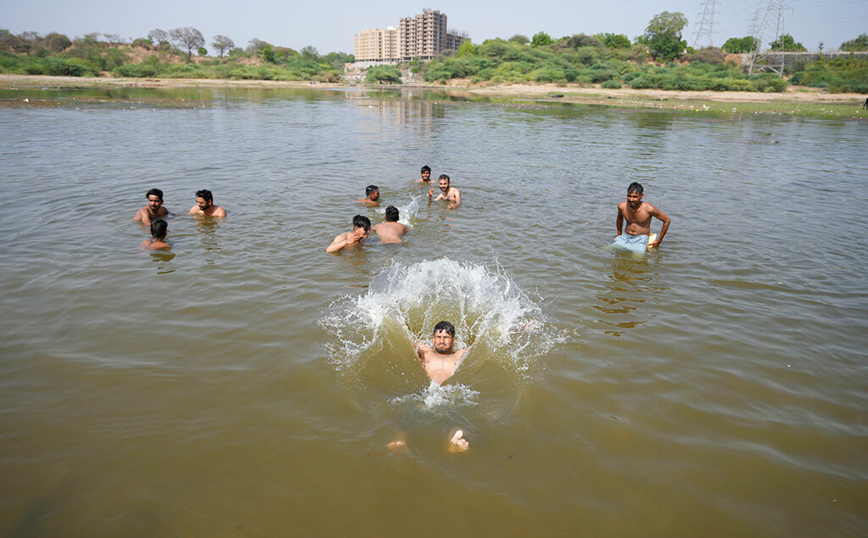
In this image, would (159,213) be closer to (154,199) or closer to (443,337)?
(154,199)

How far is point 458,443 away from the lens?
4.05m

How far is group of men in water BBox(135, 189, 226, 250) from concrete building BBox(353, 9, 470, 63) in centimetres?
15524

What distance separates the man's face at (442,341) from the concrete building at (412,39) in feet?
525

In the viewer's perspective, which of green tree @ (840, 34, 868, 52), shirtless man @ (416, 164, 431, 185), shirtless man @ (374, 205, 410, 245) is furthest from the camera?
green tree @ (840, 34, 868, 52)

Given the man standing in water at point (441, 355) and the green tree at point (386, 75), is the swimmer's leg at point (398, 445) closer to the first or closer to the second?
the man standing in water at point (441, 355)

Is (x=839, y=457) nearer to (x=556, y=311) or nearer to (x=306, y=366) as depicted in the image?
(x=556, y=311)

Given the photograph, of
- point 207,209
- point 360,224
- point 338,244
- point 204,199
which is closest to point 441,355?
point 338,244

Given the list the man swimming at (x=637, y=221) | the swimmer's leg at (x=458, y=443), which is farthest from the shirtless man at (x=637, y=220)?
the swimmer's leg at (x=458, y=443)

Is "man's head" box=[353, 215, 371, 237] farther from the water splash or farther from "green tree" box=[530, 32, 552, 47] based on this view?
"green tree" box=[530, 32, 552, 47]

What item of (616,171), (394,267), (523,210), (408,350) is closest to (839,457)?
(408,350)

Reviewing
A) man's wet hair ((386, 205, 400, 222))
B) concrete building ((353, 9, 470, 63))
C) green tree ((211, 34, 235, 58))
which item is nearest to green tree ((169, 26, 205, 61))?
green tree ((211, 34, 235, 58))

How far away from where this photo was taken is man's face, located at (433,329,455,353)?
213 inches

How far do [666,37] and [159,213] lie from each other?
10745 cm

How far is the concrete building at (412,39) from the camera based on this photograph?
164 meters
